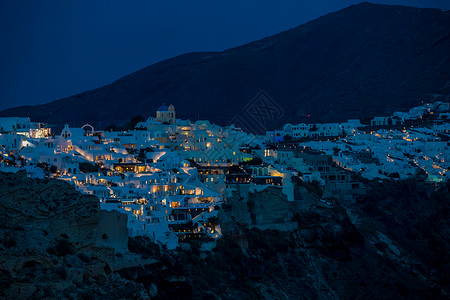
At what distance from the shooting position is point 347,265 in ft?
152

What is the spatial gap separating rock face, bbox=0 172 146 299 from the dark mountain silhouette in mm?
78960

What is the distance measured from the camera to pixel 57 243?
30.1m

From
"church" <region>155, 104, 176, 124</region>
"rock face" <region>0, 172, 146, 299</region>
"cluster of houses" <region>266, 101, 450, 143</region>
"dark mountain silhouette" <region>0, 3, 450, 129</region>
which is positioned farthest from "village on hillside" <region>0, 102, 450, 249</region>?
"dark mountain silhouette" <region>0, 3, 450, 129</region>

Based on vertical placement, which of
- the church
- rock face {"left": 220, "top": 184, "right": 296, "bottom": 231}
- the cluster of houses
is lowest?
rock face {"left": 220, "top": 184, "right": 296, "bottom": 231}

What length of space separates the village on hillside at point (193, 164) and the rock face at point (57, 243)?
10.5ft

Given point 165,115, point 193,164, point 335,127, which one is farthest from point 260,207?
point 335,127

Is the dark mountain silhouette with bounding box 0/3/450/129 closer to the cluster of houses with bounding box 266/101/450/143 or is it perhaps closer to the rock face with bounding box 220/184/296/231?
the cluster of houses with bounding box 266/101/450/143

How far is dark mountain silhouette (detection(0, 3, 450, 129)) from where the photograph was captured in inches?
5000

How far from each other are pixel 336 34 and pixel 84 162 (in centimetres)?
12719

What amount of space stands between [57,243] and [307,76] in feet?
424

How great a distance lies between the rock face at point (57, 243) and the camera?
2592 centimetres

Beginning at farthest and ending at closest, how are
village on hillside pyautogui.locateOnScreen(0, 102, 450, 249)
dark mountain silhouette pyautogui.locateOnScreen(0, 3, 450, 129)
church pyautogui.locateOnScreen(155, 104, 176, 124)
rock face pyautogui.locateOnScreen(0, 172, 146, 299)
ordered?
dark mountain silhouette pyautogui.locateOnScreen(0, 3, 450, 129) → church pyautogui.locateOnScreen(155, 104, 176, 124) → village on hillside pyautogui.locateOnScreen(0, 102, 450, 249) → rock face pyautogui.locateOnScreen(0, 172, 146, 299)

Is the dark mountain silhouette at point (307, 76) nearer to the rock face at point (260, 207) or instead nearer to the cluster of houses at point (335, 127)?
the cluster of houses at point (335, 127)

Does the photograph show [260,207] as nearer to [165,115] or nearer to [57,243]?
[57,243]
